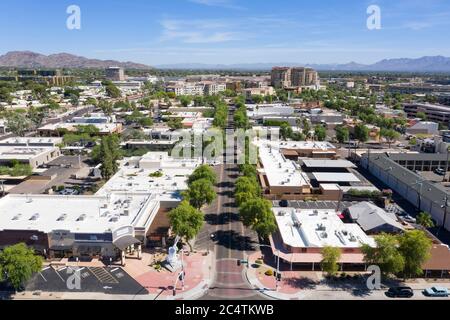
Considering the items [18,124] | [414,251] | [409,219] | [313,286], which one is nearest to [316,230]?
[313,286]

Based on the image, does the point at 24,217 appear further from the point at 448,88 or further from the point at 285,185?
the point at 448,88

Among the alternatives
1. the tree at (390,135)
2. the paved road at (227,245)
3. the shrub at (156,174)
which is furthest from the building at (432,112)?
the shrub at (156,174)

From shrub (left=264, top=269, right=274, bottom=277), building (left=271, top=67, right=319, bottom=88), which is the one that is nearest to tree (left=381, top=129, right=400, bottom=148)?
shrub (left=264, top=269, right=274, bottom=277)

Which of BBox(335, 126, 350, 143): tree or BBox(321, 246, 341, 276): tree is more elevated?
BBox(335, 126, 350, 143): tree

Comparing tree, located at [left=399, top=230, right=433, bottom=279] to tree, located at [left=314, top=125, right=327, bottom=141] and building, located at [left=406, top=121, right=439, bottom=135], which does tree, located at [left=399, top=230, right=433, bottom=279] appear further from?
building, located at [left=406, top=121, right=439, bottom=135]
